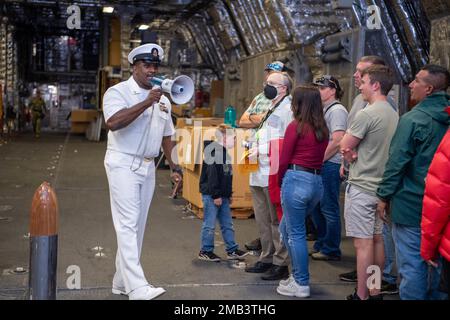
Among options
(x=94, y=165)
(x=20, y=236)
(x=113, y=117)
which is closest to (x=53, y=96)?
(x=94, y=165)

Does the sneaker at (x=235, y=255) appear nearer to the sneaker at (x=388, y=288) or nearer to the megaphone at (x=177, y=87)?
the sneaker at (x=388, y=288)

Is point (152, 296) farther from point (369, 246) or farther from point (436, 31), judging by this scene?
point (436, 31)

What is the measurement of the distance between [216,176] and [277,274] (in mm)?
1117

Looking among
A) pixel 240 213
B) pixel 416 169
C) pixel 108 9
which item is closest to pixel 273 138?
pixel 416 169

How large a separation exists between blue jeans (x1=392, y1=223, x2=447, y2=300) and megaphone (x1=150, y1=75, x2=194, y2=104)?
1725 mm

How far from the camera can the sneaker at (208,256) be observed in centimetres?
580

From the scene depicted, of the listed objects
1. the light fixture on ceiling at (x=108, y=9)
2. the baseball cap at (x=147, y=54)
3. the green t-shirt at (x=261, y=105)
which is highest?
the light fixture on ceiling at (x=108, y=9)

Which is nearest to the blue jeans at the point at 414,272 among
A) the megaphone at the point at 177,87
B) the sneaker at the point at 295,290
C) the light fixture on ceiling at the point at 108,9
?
the sneaker at the point at 295,290

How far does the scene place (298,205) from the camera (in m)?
4.54

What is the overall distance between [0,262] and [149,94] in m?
2.38

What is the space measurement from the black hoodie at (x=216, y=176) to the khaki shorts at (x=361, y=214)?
5.32 feet

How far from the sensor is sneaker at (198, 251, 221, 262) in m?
5.80

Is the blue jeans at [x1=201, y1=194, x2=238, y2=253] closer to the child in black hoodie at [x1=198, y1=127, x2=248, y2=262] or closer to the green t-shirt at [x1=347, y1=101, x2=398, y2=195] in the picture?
the child in black hoodie at [x1=198, y1=127, x2=248, y2=262]
